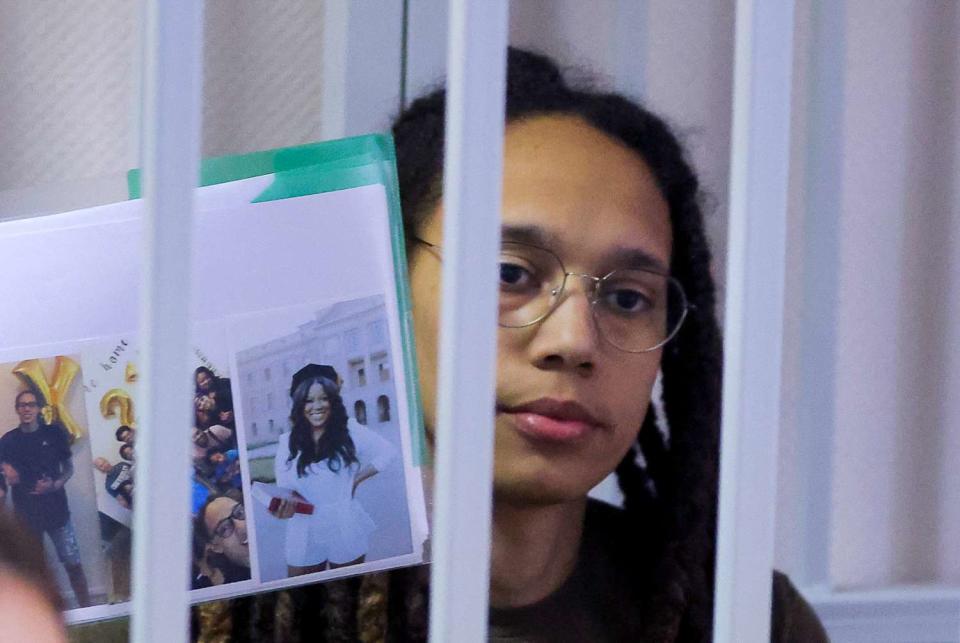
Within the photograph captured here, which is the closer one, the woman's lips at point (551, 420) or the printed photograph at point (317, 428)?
the printed photograph at point (317, 428)

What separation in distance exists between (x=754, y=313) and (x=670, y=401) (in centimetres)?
30

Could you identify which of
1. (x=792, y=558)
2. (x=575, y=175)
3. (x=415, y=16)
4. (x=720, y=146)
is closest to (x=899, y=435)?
(x=792, y=558)

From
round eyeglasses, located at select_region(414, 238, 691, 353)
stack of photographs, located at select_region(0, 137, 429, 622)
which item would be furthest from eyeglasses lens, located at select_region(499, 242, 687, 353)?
stack of photographs, located at select_region(0, 137, 429, 622)

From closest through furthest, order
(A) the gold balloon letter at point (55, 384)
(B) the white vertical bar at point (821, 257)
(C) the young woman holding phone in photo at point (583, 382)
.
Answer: (A) the gold balloon letter at point (55, 384) < (C) the young woman holding phone in photo at point (583, 382) < (B) the white vertical bar at point (821, 257)

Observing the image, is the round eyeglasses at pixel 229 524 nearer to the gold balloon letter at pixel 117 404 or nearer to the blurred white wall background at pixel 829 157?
the gold balloon letter at pixel 117 404

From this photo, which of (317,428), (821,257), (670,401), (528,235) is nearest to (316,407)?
(317,428)

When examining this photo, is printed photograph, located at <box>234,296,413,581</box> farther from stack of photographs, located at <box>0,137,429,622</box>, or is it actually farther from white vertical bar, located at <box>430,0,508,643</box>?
white vertical bar, located at <box>430,0,508,643</box>

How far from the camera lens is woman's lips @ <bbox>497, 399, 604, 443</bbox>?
785mm

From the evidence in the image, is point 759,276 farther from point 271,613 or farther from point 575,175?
point 271,613

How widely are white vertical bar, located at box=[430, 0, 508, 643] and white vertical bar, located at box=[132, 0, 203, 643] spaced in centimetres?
13

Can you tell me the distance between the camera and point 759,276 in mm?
581

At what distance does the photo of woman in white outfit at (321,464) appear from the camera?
2.16 ft

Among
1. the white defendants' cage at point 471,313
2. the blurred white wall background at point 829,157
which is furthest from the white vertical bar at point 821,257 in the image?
the white defendants' cage at point 471,313

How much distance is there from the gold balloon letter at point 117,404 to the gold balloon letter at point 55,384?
0.02 meters
